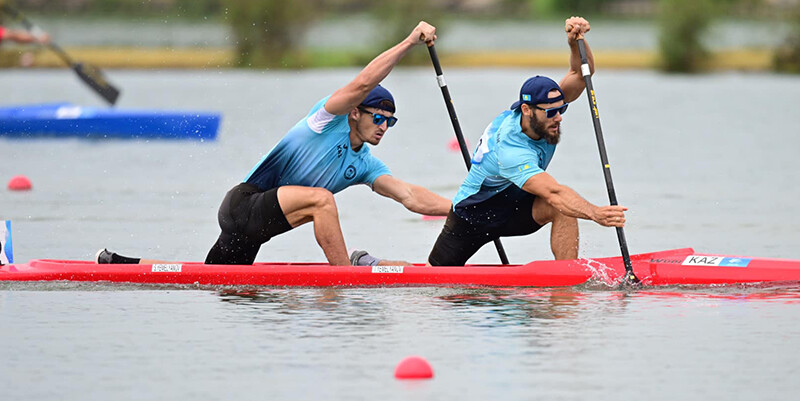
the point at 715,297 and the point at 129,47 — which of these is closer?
the point at 715,297

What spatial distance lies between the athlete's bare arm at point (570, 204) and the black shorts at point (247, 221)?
176 centimetres

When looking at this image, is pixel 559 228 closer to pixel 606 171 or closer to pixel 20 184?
pixel 606 171

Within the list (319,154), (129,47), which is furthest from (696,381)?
(129,47)

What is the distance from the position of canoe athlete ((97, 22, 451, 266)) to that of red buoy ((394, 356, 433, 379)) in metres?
2.68

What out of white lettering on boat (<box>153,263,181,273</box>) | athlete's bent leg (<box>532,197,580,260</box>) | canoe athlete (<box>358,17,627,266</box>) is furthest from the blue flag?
white lettering on boat (<box>153,263,181,273</box>)

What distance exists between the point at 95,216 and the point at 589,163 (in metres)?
9.10

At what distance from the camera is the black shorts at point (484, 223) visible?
34.1 ft

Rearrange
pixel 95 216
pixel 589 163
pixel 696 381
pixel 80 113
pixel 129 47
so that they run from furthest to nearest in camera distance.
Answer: pixel 129 47
pixel 80 113
pixel 589 163
pixel 95 216
pixel 696 381

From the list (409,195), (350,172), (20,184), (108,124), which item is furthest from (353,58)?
(350,172)

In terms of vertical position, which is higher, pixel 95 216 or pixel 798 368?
pixel 95 216

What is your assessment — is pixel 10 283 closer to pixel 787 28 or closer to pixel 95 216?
pixel 95 216

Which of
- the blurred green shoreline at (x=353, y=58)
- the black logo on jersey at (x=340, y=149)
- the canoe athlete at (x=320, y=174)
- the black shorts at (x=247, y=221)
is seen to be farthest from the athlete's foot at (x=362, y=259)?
the blurred green shoreline at (x=353, y=58)

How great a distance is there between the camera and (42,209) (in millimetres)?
16141

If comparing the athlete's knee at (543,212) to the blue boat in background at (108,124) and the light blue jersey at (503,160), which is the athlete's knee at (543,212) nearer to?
the light blue jersey at (503,160)
